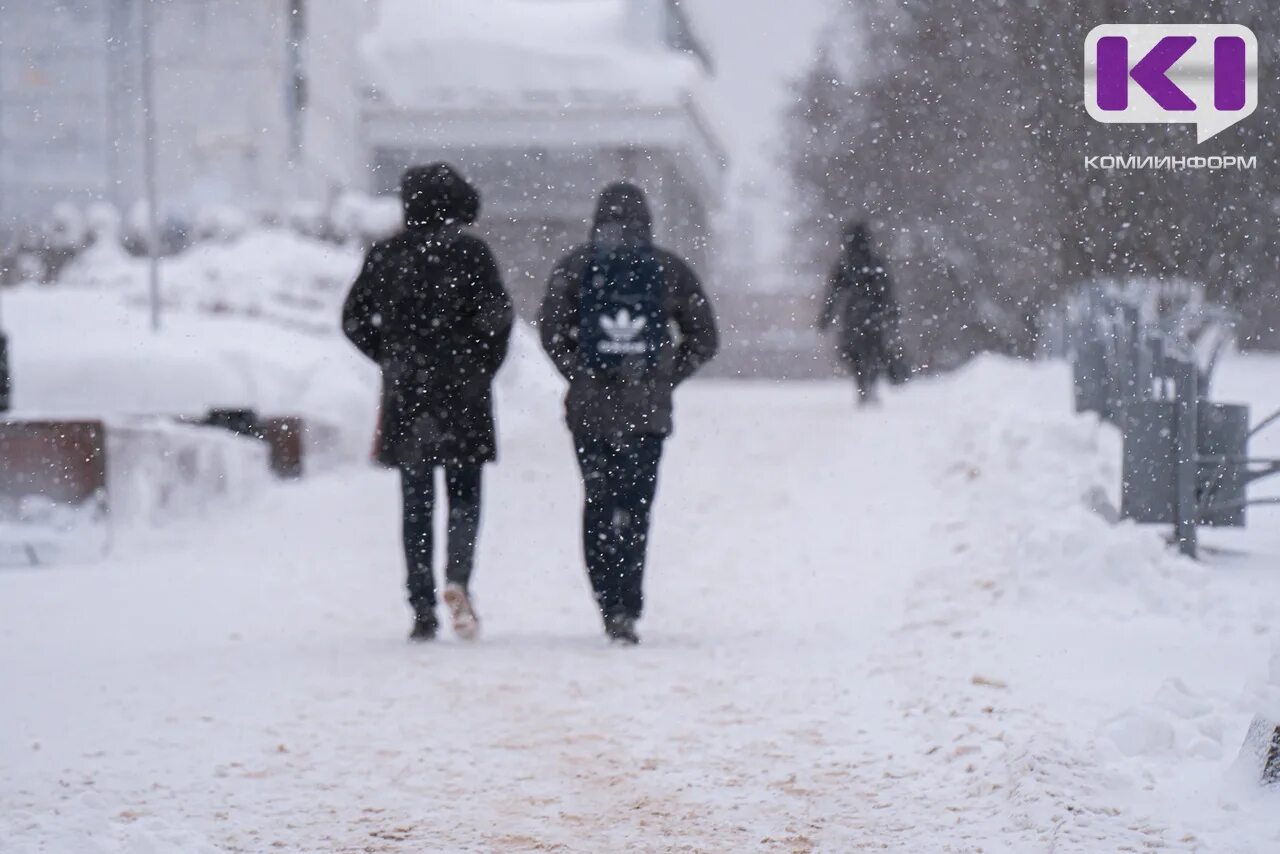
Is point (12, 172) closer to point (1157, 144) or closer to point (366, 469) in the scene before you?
point (366, 469)

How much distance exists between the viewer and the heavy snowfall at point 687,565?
13.8ft

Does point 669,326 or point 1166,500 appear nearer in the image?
point 669,326

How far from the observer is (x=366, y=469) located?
A: 1425 cm

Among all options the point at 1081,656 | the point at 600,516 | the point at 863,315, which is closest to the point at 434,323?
the point at 600,516

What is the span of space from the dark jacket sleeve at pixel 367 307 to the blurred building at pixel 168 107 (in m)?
22.1

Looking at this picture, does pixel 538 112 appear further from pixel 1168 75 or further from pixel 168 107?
pixel 1168 75

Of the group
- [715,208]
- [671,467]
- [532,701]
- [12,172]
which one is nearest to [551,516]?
[671,467]

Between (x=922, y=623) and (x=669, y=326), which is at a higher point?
(x=669, y=326)

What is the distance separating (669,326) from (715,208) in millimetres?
30006

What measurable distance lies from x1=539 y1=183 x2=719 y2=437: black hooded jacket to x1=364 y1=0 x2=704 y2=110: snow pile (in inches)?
867

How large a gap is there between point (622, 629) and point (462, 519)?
78cm

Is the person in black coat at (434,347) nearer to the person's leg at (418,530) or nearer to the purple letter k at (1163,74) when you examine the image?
the person's leg at (418,530)

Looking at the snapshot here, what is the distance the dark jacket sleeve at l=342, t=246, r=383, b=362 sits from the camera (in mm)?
6633

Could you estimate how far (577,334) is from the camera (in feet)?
21.7
